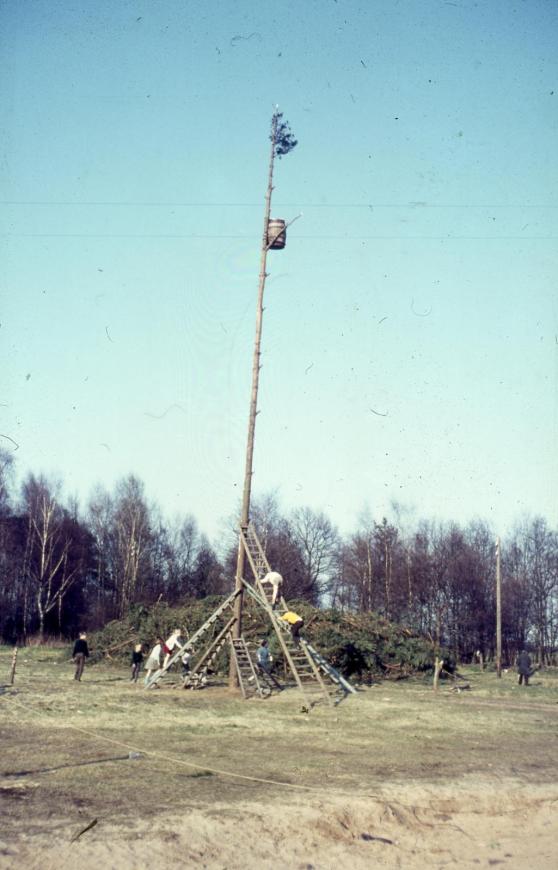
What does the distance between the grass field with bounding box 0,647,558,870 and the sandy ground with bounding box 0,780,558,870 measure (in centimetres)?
2

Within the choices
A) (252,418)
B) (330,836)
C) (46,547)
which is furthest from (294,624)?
(46,547)

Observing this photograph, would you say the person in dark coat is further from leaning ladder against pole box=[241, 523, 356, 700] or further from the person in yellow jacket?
the person in yellow jacket

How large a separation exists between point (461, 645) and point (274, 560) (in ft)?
50.8

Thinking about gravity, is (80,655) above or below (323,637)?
below

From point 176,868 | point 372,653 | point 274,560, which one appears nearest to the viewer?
point 176,868

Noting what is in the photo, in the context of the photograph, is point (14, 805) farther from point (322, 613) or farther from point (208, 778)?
point (322, 613)

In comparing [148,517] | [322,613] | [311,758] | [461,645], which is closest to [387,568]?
[461,645]

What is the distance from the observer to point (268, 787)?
999cm

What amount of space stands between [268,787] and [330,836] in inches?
62.9

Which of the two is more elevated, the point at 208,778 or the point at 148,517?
the point at 148,517

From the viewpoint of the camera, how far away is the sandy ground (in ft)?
24.4

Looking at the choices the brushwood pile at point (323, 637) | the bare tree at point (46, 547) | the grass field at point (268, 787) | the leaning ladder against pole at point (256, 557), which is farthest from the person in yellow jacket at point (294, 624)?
the bare tree at point (46, 547)

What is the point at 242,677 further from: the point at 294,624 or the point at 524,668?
the point at 524,668

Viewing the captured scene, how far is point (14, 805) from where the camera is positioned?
866 centimetres
